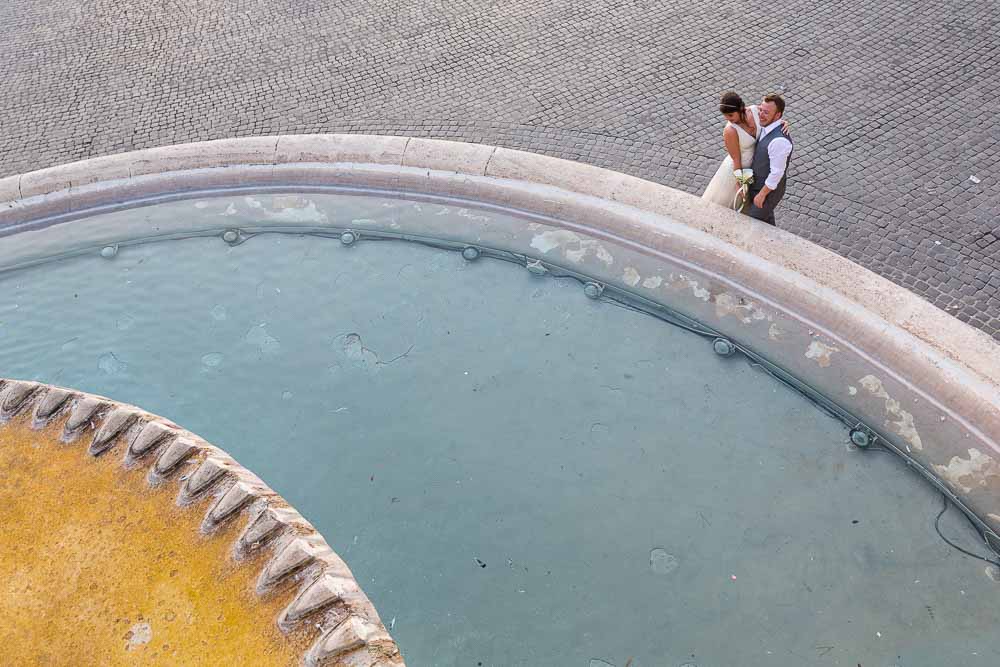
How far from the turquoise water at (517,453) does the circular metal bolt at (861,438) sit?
0.08 meters

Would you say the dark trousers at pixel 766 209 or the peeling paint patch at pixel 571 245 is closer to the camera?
the dark trousers at pixel 766 209

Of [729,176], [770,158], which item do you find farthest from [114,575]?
[729,176]

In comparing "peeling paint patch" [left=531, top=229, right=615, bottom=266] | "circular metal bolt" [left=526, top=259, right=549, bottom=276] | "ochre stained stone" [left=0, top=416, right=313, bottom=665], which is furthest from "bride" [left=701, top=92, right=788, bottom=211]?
"ochre stained stone" [left=0, top=416, right=313, bottom=665]

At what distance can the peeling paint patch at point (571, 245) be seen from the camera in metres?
6.61

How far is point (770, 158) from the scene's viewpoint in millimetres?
5504

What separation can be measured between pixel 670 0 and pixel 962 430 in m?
6.22

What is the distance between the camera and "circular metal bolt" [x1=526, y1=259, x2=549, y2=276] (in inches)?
261

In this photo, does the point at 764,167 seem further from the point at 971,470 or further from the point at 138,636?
the point at 138,636

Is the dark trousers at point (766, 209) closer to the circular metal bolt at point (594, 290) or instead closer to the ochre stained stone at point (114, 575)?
the circular metal bolt at point (594, 290)

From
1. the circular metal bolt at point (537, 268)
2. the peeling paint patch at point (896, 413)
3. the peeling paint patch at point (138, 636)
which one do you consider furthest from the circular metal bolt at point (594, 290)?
the peeling paint patch at point (138, 636)

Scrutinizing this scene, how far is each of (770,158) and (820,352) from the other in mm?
1476

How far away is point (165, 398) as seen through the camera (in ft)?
20.1

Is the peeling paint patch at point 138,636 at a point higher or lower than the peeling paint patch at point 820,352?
lower

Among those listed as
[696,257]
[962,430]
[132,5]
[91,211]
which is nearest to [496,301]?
[696,257]
